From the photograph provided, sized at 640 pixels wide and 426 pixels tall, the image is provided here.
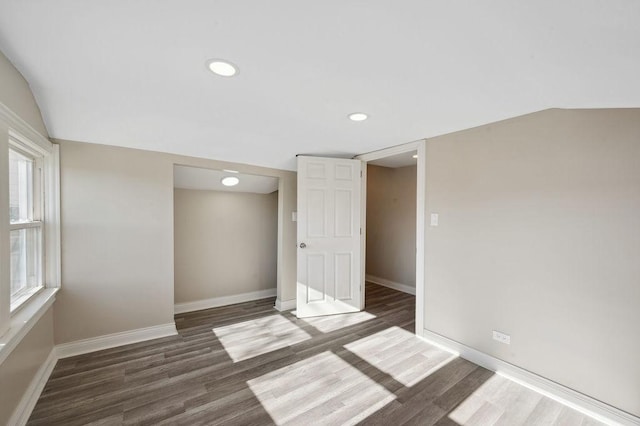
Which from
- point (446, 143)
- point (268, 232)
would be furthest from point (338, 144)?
point (268, 232)

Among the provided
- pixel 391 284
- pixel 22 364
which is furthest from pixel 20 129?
pixel 391 284

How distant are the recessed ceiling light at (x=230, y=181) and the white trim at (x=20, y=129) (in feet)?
5.40

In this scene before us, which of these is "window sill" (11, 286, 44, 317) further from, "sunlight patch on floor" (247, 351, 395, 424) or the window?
"sunlight patch on floor" (247, 351, 395, 424)

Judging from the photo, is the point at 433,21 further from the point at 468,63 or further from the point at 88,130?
the point at 88,130

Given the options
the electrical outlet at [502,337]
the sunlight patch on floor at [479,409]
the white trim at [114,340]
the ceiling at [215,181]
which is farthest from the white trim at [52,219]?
the electrical outlet at [502,337]

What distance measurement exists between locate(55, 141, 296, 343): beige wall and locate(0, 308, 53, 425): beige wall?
0.99 feet

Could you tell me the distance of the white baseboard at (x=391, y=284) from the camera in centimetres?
436

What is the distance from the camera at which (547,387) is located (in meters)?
1.91

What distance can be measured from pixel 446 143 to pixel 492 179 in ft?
1.83

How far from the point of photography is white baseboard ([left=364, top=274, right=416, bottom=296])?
4.36m

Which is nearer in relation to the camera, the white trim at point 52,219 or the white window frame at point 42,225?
the white window frame at point 42,225

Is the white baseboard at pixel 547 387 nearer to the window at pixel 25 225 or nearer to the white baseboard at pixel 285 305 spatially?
the white baseboard at pixel 285 305

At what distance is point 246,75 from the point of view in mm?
1562

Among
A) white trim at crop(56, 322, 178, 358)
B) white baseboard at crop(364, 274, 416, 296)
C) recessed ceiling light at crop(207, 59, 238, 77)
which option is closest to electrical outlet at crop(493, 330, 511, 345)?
white baseboard at crop(364, 274, 416, 296)
